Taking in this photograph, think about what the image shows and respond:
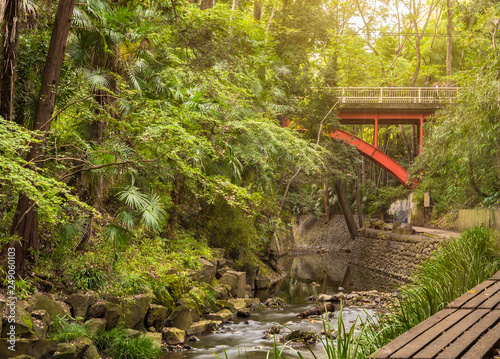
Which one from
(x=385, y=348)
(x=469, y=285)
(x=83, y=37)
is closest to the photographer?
(x=385, y=348)

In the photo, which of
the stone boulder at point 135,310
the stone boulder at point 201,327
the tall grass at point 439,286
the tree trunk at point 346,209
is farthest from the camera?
the tree trunk at point 346,209

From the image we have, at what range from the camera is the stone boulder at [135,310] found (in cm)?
755

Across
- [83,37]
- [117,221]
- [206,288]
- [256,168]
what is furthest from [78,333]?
[256,168]

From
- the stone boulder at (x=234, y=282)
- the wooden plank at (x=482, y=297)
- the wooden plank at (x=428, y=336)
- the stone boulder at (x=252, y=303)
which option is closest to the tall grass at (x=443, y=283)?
the wooden plank at (x=482, y=297)

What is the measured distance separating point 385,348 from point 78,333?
462cm

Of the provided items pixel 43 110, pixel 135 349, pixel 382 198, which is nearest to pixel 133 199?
pixel 43 110

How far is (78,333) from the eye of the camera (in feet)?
20.8

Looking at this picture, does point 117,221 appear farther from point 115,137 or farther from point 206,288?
point 206,288

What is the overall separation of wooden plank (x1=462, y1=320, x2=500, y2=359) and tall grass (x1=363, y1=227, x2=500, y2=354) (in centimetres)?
94

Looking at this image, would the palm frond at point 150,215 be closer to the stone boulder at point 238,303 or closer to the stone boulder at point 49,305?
the stone boulder at point 49,305

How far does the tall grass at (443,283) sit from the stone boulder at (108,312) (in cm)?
369

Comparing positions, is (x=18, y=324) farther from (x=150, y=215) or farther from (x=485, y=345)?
(x=485, y=345)

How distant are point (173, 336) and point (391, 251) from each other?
13246 millimetres

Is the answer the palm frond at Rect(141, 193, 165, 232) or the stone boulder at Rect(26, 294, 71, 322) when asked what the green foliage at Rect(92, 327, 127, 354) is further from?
the palm frond at Rect(141, 193, 165, 232)
